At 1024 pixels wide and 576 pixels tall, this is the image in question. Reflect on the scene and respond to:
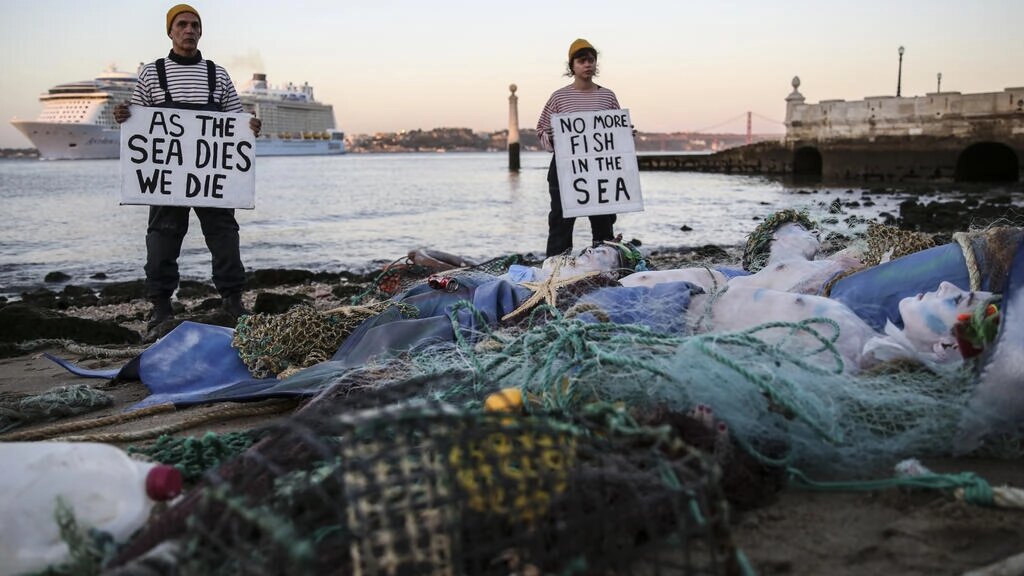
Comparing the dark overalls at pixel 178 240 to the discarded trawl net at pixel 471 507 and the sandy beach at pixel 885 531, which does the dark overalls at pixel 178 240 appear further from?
the sandy beach at pixel 885 531

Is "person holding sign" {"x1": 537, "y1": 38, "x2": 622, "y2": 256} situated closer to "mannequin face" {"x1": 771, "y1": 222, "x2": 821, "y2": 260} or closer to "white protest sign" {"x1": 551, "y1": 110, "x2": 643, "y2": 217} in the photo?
"white protest sign" {"x1": 551, "y1": 110, "x2": 643, "y2": 217}

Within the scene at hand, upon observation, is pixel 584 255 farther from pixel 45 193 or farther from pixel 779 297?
pixel 45 193

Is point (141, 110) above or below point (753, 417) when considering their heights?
above

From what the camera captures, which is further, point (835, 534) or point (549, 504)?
point (835, 534)

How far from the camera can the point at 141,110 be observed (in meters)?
5.76

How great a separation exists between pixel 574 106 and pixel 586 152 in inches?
17.6

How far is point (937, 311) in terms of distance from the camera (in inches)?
120

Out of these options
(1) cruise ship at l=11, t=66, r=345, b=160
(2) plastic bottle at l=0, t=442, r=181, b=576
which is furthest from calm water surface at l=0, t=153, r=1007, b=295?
(1) cruise ship at l=11, t=66, r=345, b=160

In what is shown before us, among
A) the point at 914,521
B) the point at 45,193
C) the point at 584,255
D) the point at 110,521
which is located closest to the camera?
the point at 110,521

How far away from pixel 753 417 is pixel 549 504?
921 mm

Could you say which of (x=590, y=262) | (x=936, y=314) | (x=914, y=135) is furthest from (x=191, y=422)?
(x=914, y=135)

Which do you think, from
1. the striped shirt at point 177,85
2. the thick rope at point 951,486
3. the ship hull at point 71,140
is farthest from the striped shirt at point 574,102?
the ship hull at point 71,140

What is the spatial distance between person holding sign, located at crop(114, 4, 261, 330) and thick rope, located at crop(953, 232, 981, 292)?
4.64 m

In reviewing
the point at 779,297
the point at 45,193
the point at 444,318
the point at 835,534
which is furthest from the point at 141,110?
the point at 45,193
